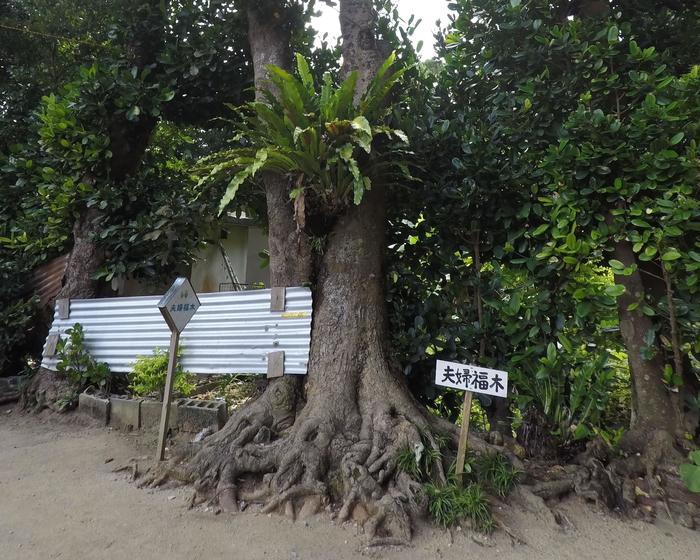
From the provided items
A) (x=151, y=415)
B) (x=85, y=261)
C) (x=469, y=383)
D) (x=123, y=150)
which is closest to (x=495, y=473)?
(x=469, y=383)

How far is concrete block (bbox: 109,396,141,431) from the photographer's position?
16.8ft

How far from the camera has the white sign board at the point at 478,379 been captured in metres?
3.23

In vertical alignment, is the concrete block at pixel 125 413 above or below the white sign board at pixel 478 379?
below

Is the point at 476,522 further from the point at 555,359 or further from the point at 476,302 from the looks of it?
the point at 476,302

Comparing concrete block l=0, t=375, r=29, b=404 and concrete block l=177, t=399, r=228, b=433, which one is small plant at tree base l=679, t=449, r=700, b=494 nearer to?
concrete block l=177, t=399, r=228, b=433

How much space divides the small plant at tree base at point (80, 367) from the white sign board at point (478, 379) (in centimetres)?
480

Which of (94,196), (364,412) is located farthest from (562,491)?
(94,196)

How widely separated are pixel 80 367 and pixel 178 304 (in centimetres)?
268

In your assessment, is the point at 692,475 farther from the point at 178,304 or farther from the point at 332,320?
the point at 178,304

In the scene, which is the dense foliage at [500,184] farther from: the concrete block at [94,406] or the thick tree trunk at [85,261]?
the concrete block at [94,406]

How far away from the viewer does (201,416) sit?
472 cm

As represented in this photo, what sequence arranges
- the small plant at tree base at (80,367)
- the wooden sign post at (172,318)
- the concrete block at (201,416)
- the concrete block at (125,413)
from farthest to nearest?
the small plant at tree base at (80,367) → the concrete block at (125,413) → the concrete block at (201,416) → the wooden sign post at (172,318)

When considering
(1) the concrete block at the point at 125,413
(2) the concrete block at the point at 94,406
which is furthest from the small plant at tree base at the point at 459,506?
(2) the concrete block at the point at 94,406

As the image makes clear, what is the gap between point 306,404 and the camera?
13.6 ft
